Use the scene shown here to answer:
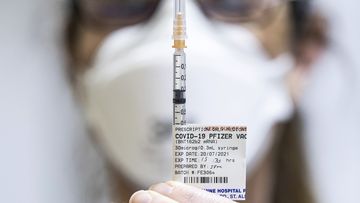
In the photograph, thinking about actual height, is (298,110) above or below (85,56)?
below

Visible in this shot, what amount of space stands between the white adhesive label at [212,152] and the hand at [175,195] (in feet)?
0.05

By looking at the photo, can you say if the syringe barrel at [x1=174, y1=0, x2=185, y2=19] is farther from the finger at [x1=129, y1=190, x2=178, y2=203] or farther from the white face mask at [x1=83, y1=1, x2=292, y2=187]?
the white face mask at [x1=83, y1=1, x2=292, y2=187]

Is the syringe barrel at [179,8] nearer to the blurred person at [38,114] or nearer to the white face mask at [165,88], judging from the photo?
the white face mask at [165,88]

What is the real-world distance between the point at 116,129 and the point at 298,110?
411mm

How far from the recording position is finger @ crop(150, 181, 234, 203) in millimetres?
554

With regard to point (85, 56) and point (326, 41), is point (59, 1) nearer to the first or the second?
point (85, 56)

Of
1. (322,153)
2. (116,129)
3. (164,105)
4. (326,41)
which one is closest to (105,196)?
(116,129)

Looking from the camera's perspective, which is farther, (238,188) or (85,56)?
(85,56)

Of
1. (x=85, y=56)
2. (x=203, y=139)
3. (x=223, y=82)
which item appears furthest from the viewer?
(x=85, y=56)

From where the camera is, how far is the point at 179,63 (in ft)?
1.94

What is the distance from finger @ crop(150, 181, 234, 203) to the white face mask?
317 mm

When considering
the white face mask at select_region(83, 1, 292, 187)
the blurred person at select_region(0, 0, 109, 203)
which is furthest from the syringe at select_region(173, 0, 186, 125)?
the blurred person at select_region(0, 0, 109, 203)

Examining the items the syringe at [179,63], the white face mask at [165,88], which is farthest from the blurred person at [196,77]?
the syringe at [179,63]

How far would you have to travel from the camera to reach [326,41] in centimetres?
120
